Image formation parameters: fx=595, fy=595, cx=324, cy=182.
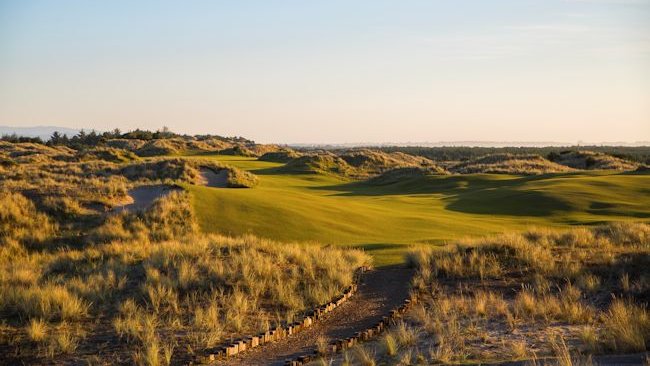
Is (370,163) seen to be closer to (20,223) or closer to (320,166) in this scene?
(320,166)

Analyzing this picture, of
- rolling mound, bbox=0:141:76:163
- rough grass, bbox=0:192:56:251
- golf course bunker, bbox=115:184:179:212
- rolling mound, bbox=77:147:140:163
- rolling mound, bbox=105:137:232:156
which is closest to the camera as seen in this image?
rough grass, bbox=0:192:56:251

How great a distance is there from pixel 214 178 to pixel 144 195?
10416 mm

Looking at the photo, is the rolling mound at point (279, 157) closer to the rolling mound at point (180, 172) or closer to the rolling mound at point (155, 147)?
the rolling mound at point (155, 147)

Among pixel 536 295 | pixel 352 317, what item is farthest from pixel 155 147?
pixel 536 295

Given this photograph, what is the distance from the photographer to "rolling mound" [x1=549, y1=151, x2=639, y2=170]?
60.9 m

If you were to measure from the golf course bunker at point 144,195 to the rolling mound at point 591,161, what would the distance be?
49.3 m

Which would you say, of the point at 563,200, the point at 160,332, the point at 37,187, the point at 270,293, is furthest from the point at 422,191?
the point at 160,332

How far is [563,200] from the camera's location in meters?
29.0

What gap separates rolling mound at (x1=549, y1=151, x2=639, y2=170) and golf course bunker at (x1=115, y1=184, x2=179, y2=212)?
4932cm

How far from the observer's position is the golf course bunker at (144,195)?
22.5m

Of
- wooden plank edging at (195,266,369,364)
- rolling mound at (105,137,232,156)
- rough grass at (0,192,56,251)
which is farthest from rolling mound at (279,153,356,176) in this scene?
wooden plank edging at (195,266,369,364)

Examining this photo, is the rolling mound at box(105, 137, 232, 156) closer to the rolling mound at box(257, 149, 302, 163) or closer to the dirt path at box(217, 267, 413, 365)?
the rolling mound at box(257, 149, 302, 163)

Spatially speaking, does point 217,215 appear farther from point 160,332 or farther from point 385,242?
point 160,332

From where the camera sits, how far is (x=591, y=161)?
65.2 m
